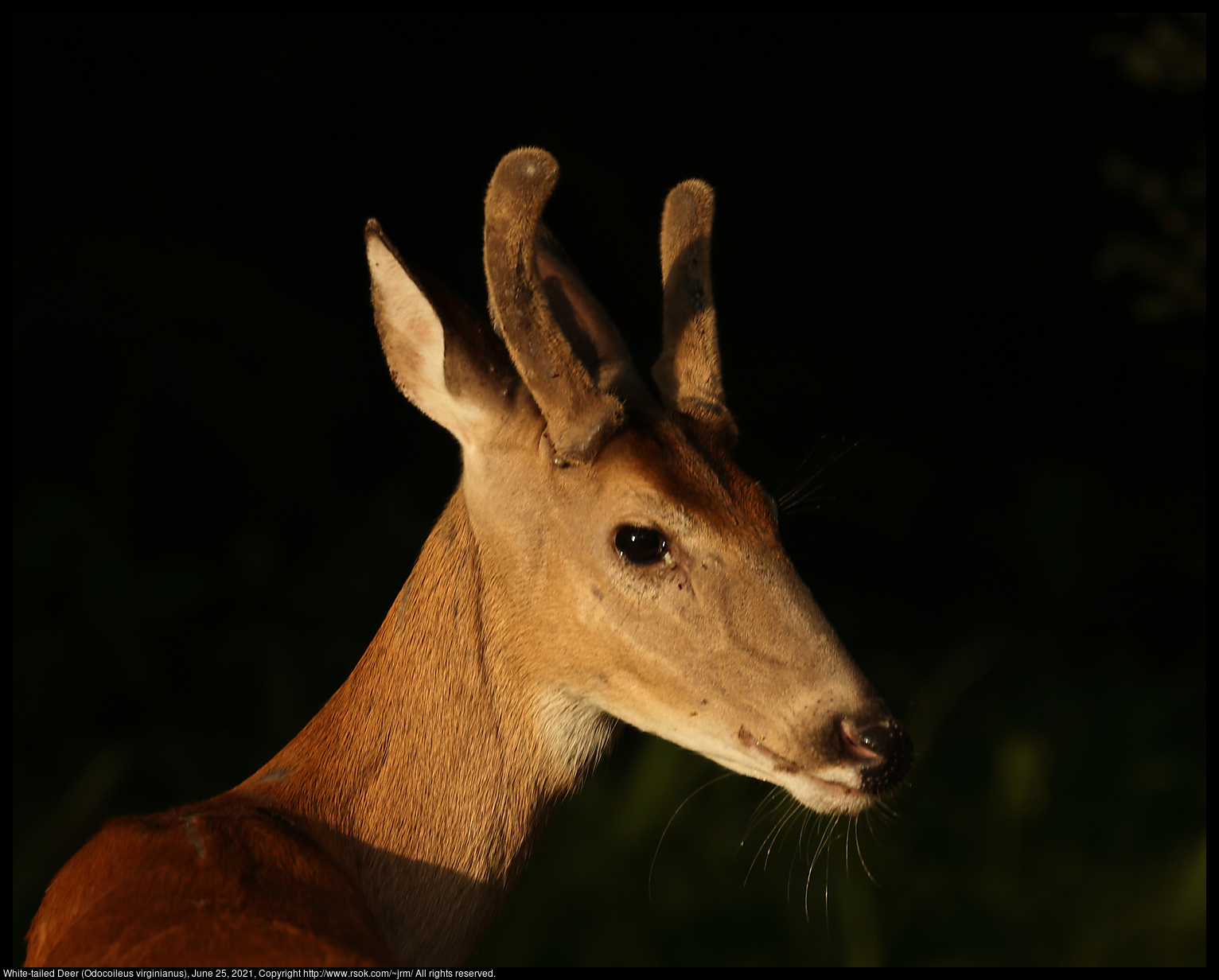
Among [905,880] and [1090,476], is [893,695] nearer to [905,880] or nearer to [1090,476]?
[905,880]

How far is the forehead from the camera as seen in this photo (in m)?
2.45

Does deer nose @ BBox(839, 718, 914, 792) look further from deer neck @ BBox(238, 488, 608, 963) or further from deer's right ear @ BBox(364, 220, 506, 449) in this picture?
deer's right ear @ BBox(364, 220, 506, 449)

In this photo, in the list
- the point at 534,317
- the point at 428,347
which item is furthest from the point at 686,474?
the point at 428,347

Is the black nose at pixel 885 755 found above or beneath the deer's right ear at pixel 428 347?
beneath

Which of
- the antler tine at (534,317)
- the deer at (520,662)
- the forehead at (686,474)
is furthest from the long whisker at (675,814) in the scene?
the antler tine at (534,317)

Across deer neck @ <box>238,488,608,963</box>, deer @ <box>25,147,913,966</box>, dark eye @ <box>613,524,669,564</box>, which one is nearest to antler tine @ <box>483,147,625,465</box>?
deer @ <box>25,147,913,966</box>

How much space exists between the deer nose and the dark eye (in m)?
0.46

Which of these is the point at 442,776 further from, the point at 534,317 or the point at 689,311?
the point at 689,311

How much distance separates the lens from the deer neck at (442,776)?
242 cm

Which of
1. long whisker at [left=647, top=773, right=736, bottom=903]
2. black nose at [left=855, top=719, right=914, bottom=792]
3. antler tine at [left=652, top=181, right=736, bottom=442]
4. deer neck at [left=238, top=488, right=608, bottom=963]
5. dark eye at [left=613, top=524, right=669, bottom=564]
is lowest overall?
long whisker at [left=647, top=773, right=736, bottom=903]

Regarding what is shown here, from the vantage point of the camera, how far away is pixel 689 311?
284 centimetres

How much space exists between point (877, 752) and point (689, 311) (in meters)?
1.05

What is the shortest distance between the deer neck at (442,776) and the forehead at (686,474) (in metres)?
0.36

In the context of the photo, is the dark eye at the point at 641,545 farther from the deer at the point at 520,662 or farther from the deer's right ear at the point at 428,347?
the deer's right ear at the point at 428,347
